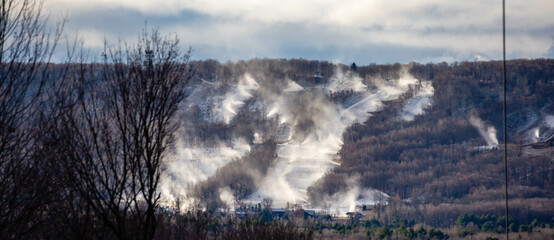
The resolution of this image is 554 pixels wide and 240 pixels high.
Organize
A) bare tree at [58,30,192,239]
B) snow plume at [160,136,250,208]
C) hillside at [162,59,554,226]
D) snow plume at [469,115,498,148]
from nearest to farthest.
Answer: bare tree at [58,30,192,239] → hillside at [162,59,554,226] → snow plume at [160,136,250,208] → snow plume at [469,115,498,148]

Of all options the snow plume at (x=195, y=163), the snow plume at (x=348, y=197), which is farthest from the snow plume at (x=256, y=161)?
the snow plume at (x=348, y=197)

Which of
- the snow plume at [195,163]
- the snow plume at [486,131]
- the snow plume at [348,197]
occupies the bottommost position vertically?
the snow plume at [348,197]

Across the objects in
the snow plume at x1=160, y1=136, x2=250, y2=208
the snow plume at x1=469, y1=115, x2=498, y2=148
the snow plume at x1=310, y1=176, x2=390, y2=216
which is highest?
the snow plume at x1=469, y1=115, x2=498, y2=148

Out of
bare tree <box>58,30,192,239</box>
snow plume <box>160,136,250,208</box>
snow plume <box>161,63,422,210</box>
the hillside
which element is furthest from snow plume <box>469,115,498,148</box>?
bare tree <box>58,30,192,239</box>

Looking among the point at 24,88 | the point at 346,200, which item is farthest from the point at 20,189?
the point at 346,200

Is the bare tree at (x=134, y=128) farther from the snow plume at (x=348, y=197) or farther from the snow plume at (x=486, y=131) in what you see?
the snow plume at (x=486, y=131)

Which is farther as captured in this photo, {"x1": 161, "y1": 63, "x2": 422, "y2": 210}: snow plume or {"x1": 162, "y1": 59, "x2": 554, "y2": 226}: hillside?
{"x1": 161, "y1": 63, "x2": 422, "y2": 210}: snow plume

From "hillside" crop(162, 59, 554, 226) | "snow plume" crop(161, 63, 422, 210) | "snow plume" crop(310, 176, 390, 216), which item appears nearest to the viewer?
"hillside" crop(162, 59, 554, 226)

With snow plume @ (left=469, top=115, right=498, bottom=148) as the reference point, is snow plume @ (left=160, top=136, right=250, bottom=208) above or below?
below

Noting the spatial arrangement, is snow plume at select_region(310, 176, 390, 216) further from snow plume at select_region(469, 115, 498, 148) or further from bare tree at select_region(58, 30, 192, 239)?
bare tree at select_region(58, 30, 192, 239)
